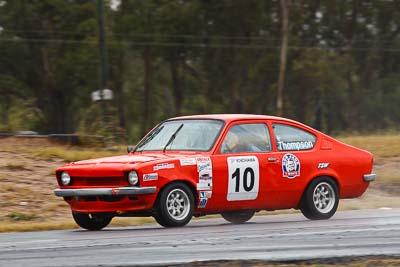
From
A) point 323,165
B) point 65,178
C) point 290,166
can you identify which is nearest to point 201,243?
point 65,178

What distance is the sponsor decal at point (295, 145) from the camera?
1233 centimetres

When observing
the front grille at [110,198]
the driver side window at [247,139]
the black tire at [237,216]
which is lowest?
the black tire at [237,216]

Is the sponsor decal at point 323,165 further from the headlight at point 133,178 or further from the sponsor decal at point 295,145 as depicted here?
the headlight at point 133,178

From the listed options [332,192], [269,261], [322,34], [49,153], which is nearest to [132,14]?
[322,34]

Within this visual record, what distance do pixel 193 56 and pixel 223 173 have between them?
152 feet

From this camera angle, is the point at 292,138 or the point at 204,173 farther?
the point at 292,138

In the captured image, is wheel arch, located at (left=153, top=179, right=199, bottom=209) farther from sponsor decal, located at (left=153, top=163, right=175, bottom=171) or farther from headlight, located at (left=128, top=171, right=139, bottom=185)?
headlight, located at (left=128, top=171, right=139, bottom=185)

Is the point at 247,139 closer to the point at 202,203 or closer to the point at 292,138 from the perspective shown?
the point at 292,138

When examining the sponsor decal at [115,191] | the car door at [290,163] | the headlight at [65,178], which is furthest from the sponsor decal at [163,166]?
the car door at [290,163]

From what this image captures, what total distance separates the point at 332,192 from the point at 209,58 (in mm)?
45196

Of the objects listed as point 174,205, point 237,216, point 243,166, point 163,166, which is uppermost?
point 163,166

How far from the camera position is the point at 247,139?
39.6ft

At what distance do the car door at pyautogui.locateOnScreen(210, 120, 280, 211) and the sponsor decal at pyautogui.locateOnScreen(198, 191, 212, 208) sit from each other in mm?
101

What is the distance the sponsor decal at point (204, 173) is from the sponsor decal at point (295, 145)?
1.30m
